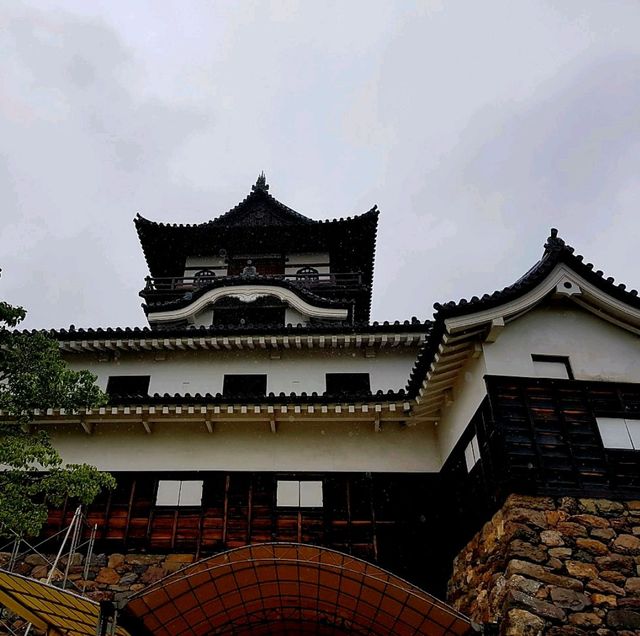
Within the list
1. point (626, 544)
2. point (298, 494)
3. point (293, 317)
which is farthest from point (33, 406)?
point (293, 317)

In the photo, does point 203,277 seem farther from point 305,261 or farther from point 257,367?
point 257,367

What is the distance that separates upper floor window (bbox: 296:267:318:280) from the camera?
22469 mm

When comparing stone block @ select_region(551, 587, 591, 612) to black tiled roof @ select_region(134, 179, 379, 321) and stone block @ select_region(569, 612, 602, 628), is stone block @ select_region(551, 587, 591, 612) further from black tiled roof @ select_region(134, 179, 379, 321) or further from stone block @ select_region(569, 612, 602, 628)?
black tiled roof @ select_region(134, 179, 379, 321)

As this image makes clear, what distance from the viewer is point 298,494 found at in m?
13.0

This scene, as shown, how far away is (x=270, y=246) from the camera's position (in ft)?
77.4

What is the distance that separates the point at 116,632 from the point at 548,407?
7.36 m

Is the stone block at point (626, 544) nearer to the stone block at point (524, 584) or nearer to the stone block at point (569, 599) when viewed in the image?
the stone block at point (569, 599)

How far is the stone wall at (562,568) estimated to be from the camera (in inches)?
322

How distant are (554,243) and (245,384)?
833 centimetres

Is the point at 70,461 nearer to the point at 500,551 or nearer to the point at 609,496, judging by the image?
the point at 500,551

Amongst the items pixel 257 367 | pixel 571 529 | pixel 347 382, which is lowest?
pixel 571 529

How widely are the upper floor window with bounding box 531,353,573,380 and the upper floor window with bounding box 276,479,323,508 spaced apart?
5108 millimetres

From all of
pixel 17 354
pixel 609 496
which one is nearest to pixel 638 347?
pixel 609 496

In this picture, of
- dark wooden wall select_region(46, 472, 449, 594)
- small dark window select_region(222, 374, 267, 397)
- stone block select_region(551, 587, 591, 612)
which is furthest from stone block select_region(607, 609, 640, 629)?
small dark window select_region(222, 374, 267, 397)
